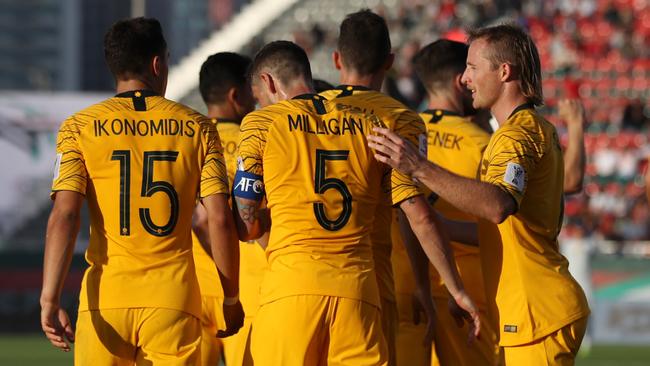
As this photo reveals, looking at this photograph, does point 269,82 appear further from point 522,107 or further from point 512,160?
point 512,160

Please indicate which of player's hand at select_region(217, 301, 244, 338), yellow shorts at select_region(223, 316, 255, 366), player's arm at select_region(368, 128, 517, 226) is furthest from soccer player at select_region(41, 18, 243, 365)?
yellow shorts at select_region(223, 316, 255, 366)

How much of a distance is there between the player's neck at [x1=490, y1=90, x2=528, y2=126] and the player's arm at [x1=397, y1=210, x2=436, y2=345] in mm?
915

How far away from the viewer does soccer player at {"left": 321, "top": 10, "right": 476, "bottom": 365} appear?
6270 millimetres

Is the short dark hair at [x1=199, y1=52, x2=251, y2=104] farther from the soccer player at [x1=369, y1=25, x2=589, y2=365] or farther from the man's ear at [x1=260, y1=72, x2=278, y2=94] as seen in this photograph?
the soccer player at [x1=369, y1=25, x2=589, y2=365]

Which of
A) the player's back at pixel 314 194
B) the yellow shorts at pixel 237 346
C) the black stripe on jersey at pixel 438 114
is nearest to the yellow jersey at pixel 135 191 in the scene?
the player's back at pixel 314 194

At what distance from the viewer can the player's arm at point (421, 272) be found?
22.5ft

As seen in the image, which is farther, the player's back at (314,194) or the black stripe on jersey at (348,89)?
the black stripe on jersey at (348,89)

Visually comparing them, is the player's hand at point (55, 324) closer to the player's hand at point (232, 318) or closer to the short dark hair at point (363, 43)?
the player's hand at point (232, 318)

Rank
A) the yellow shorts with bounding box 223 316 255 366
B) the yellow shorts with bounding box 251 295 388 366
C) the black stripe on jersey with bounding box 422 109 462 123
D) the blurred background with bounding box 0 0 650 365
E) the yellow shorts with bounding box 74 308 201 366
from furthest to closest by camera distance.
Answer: the blurred background with bounding box 0 0 650 365
the black stripe on jersey with bounding box 422 109 462 123
the yellow shorts with bounding box 223 316 255 366
the yellow shorts with bounding box 74 308 201 366
the yellow shorts with bounding box 251 295 388 366

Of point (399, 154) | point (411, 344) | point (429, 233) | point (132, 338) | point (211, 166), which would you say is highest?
point (399, 154)

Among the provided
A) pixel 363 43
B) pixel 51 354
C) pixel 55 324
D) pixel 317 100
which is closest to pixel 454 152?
pixel 363 43

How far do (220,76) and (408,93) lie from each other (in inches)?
600

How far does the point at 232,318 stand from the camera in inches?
256

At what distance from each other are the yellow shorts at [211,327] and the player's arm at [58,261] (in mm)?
1921
